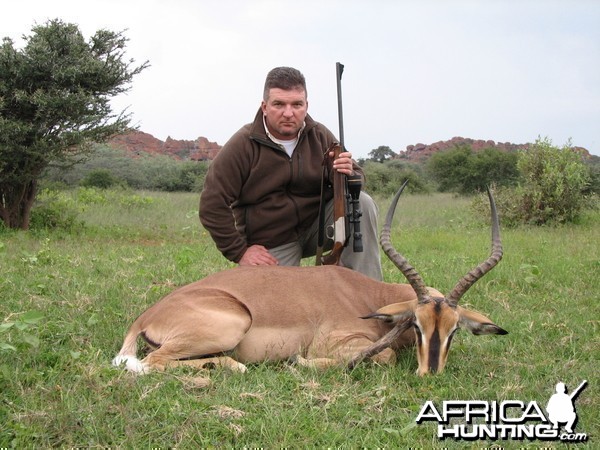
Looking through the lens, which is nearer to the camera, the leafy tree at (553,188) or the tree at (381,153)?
the leafy tree at (553,188)

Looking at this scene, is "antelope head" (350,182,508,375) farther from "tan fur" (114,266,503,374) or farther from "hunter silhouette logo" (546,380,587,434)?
"hunter silhouette logo" (546,380,587,434)

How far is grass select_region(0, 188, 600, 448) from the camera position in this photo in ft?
10.7

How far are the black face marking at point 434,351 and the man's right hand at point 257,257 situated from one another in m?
2.01

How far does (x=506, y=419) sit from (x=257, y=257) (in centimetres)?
287

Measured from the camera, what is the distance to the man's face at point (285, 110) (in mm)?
5648

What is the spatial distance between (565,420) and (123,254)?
680 cm

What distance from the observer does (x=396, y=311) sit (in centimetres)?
456

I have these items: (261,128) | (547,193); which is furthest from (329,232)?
(547,193)

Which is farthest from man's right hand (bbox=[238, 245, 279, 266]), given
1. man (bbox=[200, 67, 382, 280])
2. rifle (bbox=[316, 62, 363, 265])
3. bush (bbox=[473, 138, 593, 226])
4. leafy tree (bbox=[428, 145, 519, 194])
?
leafy tree (bbox=[428, 145, 519, 194])

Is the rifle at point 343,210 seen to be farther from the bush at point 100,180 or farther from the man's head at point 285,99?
the bush at point 100,180

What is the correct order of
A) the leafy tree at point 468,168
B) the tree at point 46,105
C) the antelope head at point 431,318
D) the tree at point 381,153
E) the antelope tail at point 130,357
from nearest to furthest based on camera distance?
1. the antelope tail at point 130,357
2. the antelope head at point 431,318
3. the tree at point 46,105
4. the leafy tree at point 468,168
5. the tree at point 381,153

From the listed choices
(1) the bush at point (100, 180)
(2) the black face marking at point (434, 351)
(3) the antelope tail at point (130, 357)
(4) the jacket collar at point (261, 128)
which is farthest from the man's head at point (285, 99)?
(1) the bush at point (100, 180)

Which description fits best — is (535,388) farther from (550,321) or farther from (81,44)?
(81,44)

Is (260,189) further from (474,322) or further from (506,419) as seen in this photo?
(506,419)
